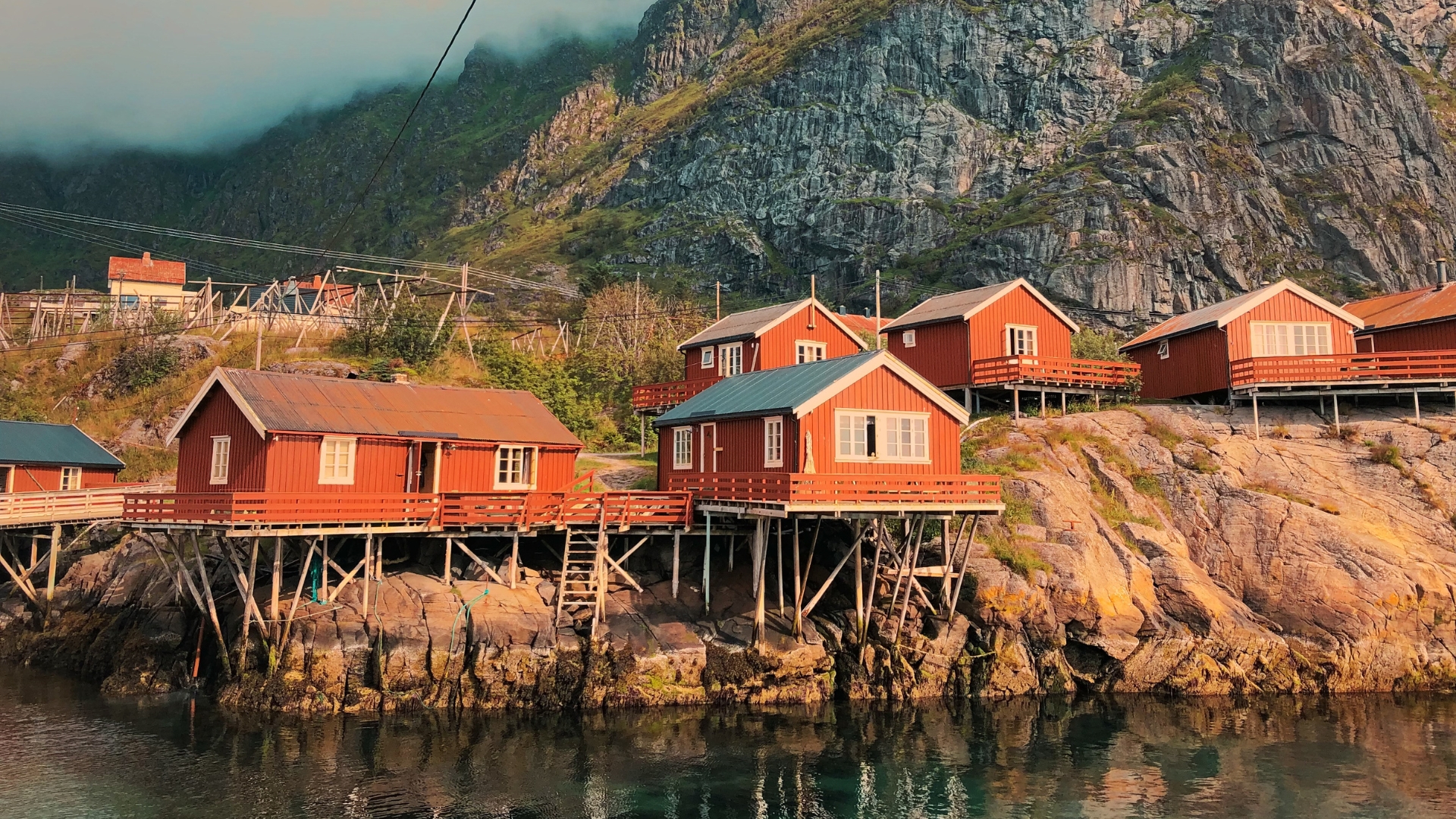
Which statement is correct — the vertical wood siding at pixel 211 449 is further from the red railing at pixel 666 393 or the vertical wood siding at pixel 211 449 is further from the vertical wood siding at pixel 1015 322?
the vertical wood siding at pixel 1015 322

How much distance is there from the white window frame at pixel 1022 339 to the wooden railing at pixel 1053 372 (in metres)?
2.66

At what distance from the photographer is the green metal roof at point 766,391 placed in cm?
3316

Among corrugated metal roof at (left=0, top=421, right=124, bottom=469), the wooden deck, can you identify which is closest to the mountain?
corrugated metal roof at (left=0, top=421, right=124, bottom=469)

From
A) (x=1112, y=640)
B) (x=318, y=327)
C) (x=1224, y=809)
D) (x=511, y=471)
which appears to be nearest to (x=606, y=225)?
(x=318, y=327)

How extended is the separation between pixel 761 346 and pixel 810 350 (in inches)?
120

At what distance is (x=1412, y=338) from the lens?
46.0 metres

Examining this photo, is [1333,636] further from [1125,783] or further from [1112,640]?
[1125,783]

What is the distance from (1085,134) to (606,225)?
227 ft

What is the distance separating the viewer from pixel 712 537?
3712 cm

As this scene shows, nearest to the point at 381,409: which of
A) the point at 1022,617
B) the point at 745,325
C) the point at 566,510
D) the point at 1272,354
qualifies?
the point at 566,510

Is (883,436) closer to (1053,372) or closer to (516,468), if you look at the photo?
(516,468)

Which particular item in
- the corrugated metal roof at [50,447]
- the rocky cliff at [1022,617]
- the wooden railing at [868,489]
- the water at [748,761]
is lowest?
the water at [748,761]

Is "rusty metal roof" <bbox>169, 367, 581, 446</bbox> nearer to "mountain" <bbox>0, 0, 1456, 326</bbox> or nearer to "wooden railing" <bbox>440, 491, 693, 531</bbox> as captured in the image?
"wooden railing" <bbox>440, 491, 693, 531</bbox>

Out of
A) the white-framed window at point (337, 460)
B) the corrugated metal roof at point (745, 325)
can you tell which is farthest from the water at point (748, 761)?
the corrugated metal roof at point (745, 325)
